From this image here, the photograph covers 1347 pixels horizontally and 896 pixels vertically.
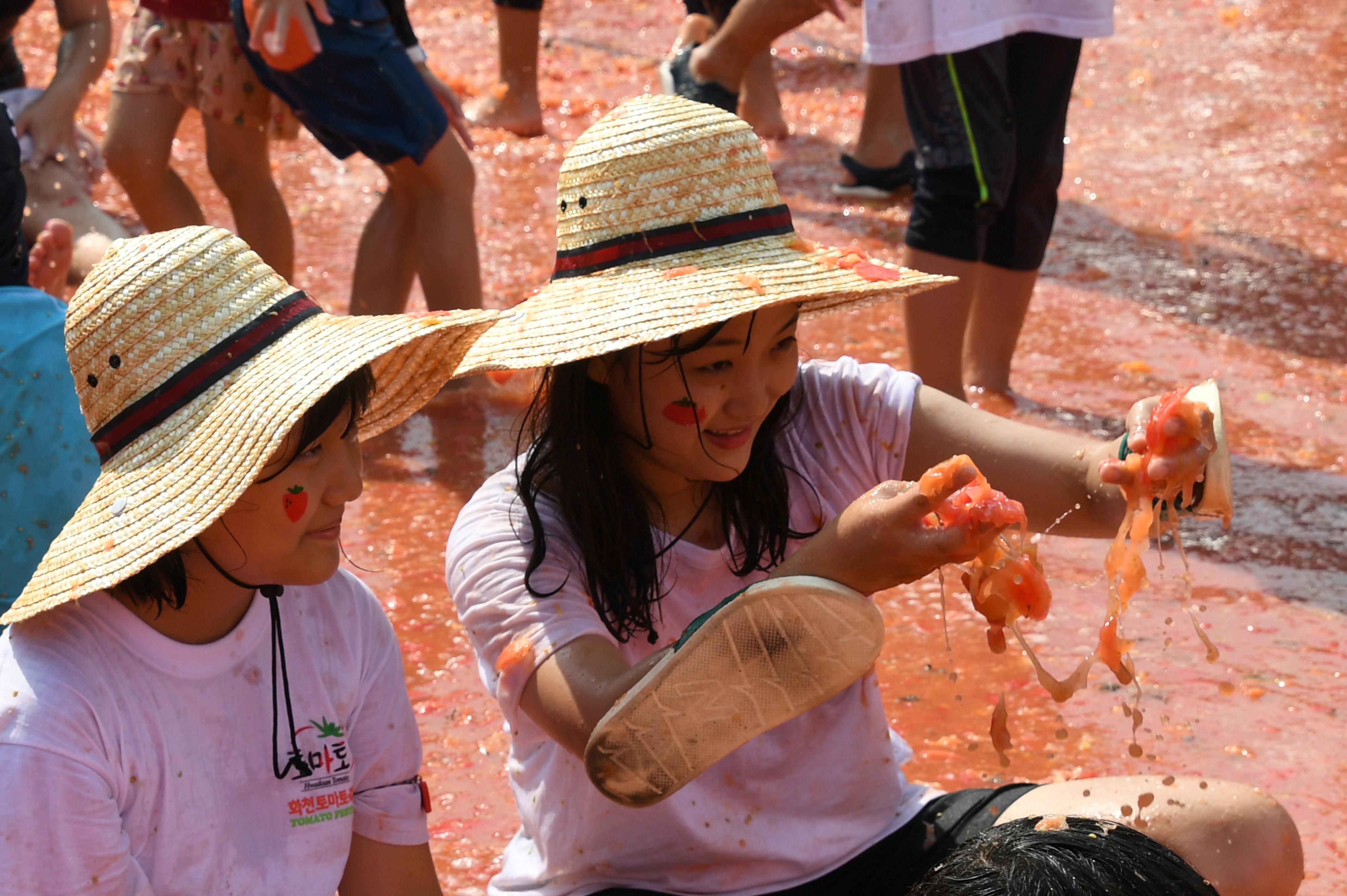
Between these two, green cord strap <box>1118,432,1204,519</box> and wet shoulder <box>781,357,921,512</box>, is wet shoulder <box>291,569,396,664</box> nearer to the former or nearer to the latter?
wet shoulder <box>781,357,921,512</box>

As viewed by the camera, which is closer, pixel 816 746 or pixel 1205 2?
pixel 816 746

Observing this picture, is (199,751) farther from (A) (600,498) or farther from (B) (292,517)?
(A) (600,498)

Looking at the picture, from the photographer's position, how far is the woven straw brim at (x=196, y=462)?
5.49 feet

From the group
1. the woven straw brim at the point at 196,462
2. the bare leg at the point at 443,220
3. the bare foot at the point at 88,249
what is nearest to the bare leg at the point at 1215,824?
the woven straw brim at the point at 196,462

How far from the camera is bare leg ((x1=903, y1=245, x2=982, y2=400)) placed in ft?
12.7

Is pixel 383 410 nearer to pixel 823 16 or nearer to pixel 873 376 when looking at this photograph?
pixel 873 376

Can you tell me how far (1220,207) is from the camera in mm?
5781

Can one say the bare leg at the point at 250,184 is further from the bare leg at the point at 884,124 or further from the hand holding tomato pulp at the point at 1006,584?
the hand holding tomato pulp at the point at 1006,584

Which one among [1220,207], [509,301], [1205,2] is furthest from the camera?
[1205,2]

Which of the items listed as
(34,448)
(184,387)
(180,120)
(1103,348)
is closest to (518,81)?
(180,120)

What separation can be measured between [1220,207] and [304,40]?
374cm

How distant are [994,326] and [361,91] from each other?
6.24ft

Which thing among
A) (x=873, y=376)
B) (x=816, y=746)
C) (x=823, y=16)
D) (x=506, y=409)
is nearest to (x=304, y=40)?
(x=506, y=409)

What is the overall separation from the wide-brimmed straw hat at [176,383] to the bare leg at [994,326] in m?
2.64
